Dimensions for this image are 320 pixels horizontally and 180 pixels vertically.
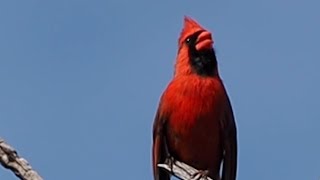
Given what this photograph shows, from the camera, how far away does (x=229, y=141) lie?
6.03m

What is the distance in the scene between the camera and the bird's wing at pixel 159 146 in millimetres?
5555

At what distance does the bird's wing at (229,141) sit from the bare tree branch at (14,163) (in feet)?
9.83

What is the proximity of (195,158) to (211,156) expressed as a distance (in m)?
0.12

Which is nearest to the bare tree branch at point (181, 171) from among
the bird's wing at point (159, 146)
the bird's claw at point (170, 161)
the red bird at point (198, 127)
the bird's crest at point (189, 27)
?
the bird's claw at point (170, 161)

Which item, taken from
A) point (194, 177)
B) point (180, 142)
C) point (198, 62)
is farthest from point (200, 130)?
point (194, 177)

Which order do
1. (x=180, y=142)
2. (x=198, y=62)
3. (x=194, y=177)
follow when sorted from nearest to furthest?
(x=194, y=177) → (x=180, y=142) → (x=198, y=62)

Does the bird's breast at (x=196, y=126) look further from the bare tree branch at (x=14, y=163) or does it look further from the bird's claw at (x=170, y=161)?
the bare tree branch at (x=14, y=163)

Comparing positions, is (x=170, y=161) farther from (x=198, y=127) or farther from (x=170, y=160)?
(x=198, y=127)

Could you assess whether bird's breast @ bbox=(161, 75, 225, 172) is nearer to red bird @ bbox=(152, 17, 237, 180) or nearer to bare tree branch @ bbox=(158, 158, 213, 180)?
red bird @ bbox=(152, 17, 237, 180)

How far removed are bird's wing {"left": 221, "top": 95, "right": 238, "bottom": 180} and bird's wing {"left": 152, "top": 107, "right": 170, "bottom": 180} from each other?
1.48 ft

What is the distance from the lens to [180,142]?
19.6ft

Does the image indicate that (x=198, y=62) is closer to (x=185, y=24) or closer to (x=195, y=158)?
(x=185, y=24)

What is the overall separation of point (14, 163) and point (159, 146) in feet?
9.52

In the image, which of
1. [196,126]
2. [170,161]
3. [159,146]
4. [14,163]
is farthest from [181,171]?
[14,163]
